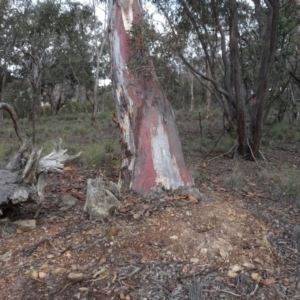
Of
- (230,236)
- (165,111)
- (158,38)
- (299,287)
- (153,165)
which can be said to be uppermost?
(158,38)

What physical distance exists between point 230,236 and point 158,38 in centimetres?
288

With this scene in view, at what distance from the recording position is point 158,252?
371 centimetres

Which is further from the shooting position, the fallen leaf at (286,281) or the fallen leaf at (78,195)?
the fallen leaf at (78,195)

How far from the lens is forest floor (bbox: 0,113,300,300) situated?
328cm

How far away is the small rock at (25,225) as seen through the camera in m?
4.08

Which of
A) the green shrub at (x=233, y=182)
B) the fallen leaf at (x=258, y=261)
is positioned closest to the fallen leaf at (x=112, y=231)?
the fallen leaf at (x=258, y=261)

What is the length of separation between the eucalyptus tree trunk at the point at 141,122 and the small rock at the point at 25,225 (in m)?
1.41

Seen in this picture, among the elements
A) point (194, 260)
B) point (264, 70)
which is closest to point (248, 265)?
point (194, 260)

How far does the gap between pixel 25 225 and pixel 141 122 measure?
1.99 m

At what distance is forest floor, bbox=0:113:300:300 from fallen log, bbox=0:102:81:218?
341mm

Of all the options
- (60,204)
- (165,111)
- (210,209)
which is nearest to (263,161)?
(165,111)

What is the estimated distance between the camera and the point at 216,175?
22.7ft

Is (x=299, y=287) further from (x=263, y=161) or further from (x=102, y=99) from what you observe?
(x=102, y=99)

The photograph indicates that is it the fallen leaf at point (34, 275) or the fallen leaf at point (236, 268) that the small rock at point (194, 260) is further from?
the fallen leaf at point (34, 275)
